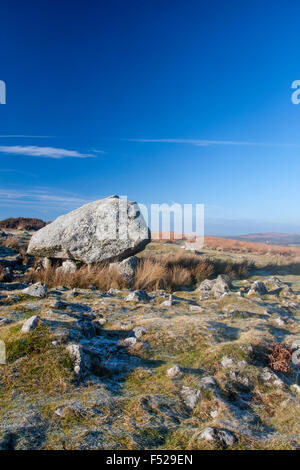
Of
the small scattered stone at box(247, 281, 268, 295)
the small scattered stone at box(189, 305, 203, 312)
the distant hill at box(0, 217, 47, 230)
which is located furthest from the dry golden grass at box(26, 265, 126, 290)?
the distant hill at box(0, 217, 47, 230)

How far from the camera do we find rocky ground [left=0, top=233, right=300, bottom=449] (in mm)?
2561

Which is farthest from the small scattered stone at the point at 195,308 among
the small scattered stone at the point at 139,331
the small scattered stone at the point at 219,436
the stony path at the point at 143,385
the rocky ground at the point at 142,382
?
the small scattered stone at the point at 219,436

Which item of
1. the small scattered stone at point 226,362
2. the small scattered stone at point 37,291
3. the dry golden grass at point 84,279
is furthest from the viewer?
the dry golden grass at point 84,279

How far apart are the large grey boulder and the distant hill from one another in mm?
14581

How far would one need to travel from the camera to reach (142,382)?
350 cm

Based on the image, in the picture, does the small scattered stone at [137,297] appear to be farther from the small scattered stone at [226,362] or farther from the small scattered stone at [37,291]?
the small scattered stone at [226,362]

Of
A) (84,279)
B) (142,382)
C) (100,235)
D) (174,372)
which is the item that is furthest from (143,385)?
(100,235)

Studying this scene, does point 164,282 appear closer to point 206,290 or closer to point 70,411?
point 206,290

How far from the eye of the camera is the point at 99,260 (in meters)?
10.9

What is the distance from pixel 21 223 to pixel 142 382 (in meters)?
25.3

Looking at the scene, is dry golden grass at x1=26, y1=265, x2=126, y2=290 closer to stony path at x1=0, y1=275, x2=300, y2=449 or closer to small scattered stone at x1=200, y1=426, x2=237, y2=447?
stony path at x1=0, y1=275, x2=300, y2=449

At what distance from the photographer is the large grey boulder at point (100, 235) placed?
10.9m

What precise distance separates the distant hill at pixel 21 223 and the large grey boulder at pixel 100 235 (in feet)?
47.8
